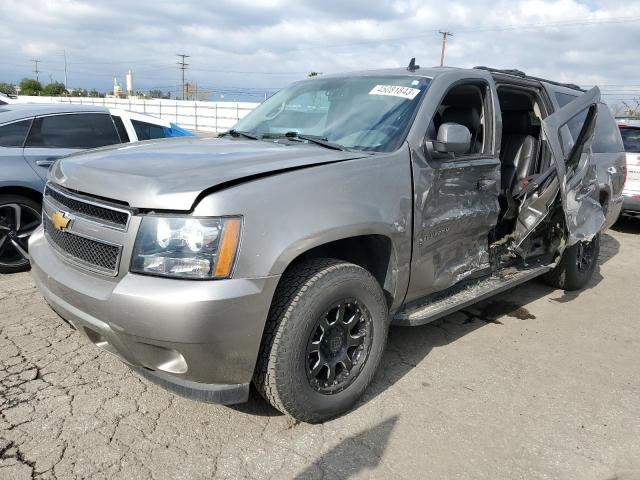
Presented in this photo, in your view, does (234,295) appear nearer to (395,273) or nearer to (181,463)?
(181,463)

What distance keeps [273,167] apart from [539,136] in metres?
3.43

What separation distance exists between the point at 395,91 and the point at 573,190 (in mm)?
1801

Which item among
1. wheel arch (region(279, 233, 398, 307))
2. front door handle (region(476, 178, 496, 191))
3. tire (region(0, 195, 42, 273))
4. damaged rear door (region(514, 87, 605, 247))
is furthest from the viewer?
tire (region(0, 195, 42, 273))

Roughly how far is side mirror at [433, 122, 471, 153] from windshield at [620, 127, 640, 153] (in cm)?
670

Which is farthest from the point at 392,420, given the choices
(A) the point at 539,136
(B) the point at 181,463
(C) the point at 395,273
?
(A) the point at 539,136

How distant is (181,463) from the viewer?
8.17 ft

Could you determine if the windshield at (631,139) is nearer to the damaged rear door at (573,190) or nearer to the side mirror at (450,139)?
the damaged rear door at (573,190)

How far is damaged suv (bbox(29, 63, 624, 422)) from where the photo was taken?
2299 mm

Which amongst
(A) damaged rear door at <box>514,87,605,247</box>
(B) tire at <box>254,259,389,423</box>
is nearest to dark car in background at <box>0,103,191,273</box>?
(B) tire at <box>254,259,389,423</box>

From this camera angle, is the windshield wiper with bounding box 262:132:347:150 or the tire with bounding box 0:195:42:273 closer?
the windshield wiper with bounding box 262:132:347:150

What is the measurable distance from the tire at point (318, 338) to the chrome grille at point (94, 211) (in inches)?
32.3

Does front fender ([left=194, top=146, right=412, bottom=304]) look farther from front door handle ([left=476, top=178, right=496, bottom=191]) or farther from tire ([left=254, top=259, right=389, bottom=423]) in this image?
front door handle ([left=476, top=178, right=496, bottom=191])

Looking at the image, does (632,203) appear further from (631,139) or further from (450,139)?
(450,139)

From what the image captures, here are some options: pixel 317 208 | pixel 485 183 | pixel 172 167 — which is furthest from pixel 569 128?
pixel 172 167
